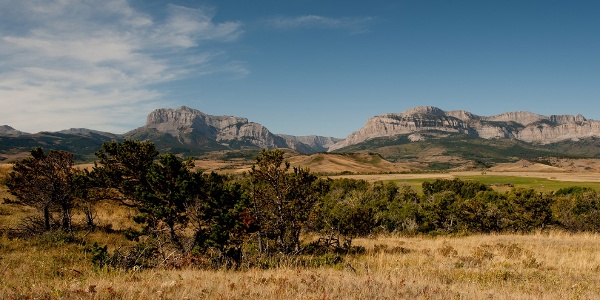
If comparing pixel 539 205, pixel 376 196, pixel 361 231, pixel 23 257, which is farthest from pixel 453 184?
pixel 23 257

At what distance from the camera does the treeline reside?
45.5ft

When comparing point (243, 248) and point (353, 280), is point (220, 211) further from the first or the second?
point (353, 280)

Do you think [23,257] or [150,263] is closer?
[150,263]

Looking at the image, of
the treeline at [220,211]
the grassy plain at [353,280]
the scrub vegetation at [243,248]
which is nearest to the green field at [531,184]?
the treeline at [220,211]

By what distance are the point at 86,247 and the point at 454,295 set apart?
19.6 meters

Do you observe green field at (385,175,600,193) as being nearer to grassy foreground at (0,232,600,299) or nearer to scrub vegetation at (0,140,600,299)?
scrub vegetation at (0,140,600,299)

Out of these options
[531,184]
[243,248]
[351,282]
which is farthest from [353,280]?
[531,184]

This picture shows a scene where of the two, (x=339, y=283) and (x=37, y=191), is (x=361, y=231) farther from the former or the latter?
(x=37, y=191)

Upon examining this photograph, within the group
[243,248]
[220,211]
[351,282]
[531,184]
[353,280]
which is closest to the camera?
[351,282]

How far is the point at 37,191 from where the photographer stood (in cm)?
2230

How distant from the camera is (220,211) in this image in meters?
14.6

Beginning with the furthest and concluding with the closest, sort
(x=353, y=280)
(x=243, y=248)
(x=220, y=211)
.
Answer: (x=243, y=248), (x=220, y=211), (x=353, y=280)

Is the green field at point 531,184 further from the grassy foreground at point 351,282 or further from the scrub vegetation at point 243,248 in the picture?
the grassy foreground at point 351,282

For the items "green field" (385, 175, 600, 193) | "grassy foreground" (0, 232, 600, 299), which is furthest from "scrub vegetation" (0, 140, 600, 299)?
"green field" (385, 175, 600, 193)
